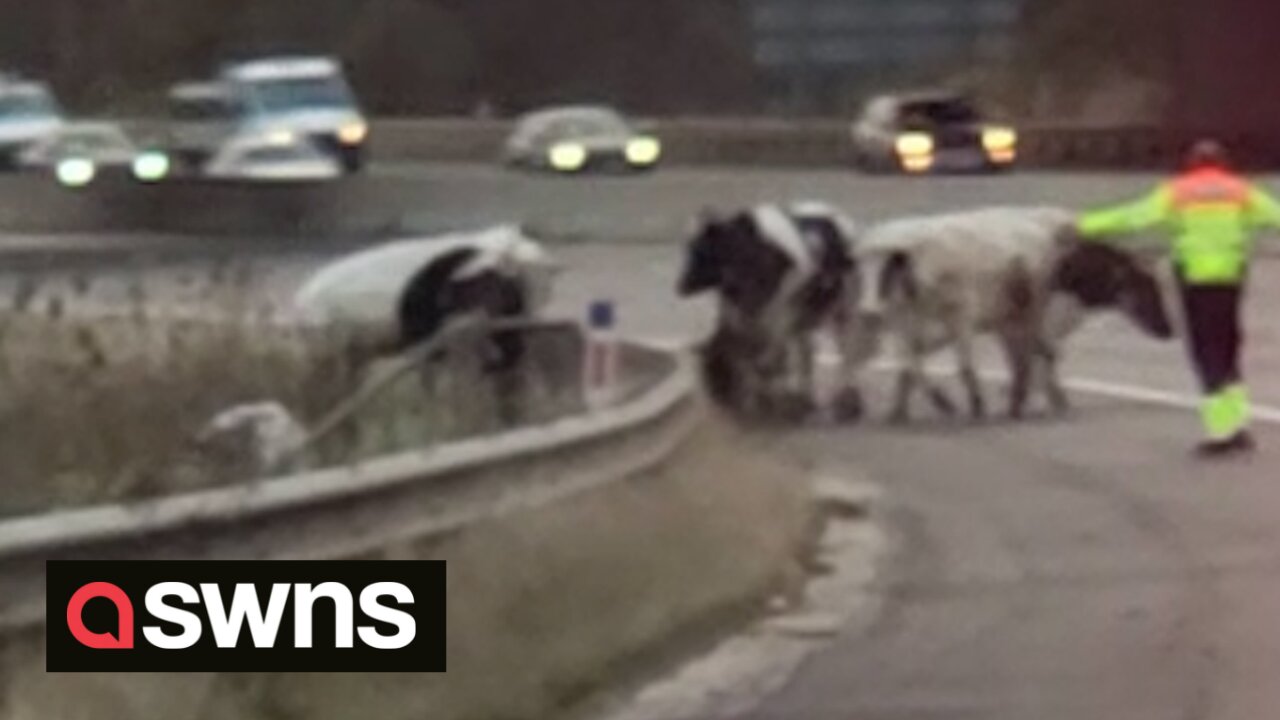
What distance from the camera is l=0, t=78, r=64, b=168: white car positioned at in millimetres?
64312

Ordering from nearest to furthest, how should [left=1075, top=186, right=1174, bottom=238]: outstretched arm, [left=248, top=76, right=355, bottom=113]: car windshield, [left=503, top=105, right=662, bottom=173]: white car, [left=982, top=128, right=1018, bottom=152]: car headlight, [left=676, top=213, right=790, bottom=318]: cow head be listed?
[left=1075, top=186, right=1174, bottom=238]: outstretched arm → [left=676, top=213, right=790, bottom=318]: cow head → [left=982, top=128, right=1018, bottom=152]: car headlight → [left=503, top=105, right=662, bottom=173]: white car → [left=248, top=76, right=355, bottom=113]: car windshield

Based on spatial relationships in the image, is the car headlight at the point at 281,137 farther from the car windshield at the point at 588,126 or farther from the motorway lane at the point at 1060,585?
the motorway lane at the point at 1060,585

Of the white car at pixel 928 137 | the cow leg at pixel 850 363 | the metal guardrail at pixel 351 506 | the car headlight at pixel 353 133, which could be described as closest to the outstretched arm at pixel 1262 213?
the cow leg at pixel 850 363

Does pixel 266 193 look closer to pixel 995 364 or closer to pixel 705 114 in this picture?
pixel 995 364

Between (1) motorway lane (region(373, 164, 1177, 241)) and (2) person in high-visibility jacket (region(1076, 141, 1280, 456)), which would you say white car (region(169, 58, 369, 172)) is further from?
(2) person in high-visibility jacket (region(1076, 141, 1280, 456))

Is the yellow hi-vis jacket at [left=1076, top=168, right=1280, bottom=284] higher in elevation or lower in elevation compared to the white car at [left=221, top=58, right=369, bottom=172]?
lower

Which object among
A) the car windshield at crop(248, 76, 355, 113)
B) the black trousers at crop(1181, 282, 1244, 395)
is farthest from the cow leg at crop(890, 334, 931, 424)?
the car windshield at crop(248, 76, 355, 113)

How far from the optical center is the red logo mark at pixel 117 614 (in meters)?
11.8

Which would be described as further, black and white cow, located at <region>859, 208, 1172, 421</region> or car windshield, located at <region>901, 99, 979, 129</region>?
car windshield, located at <region>901, 99, 979, 129</region>

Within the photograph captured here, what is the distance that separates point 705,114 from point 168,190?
3122 cm

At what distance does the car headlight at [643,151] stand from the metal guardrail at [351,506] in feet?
147

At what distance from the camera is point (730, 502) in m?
18.5

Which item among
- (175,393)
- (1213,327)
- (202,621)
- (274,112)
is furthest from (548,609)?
(274,112)

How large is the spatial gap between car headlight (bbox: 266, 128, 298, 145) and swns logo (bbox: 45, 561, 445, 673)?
153ft
